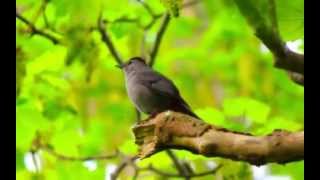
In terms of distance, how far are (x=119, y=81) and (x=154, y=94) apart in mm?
1966

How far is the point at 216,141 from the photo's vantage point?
74cm

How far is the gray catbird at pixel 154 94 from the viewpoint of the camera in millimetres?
1259

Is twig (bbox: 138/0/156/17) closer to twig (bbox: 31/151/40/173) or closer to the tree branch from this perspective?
twig (bbox: 31/151/40/173)

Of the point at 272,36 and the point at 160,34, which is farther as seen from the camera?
the point at 160,34

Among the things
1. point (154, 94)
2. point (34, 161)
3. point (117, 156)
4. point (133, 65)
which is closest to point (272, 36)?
point (154, 94)

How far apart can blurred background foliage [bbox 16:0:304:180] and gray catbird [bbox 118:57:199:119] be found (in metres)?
0.14

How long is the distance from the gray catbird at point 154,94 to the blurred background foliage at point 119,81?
0.14m

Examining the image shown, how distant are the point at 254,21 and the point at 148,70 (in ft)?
2.56

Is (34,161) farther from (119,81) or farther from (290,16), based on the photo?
(290,16)

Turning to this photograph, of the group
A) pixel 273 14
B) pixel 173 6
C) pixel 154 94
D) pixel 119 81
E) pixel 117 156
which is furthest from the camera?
pixel 119 81

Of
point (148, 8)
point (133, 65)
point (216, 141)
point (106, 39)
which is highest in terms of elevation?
point (148, 8)

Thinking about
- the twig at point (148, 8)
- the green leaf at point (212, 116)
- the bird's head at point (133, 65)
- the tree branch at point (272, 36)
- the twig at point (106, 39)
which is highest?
the twig at point (148, 8)

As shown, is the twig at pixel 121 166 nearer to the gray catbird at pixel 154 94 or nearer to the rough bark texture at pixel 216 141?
the gray catbird at pixel 154 94

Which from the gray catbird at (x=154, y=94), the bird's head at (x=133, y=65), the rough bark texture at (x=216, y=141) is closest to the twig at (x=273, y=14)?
the rough bark texture at (x=216, y=141)
